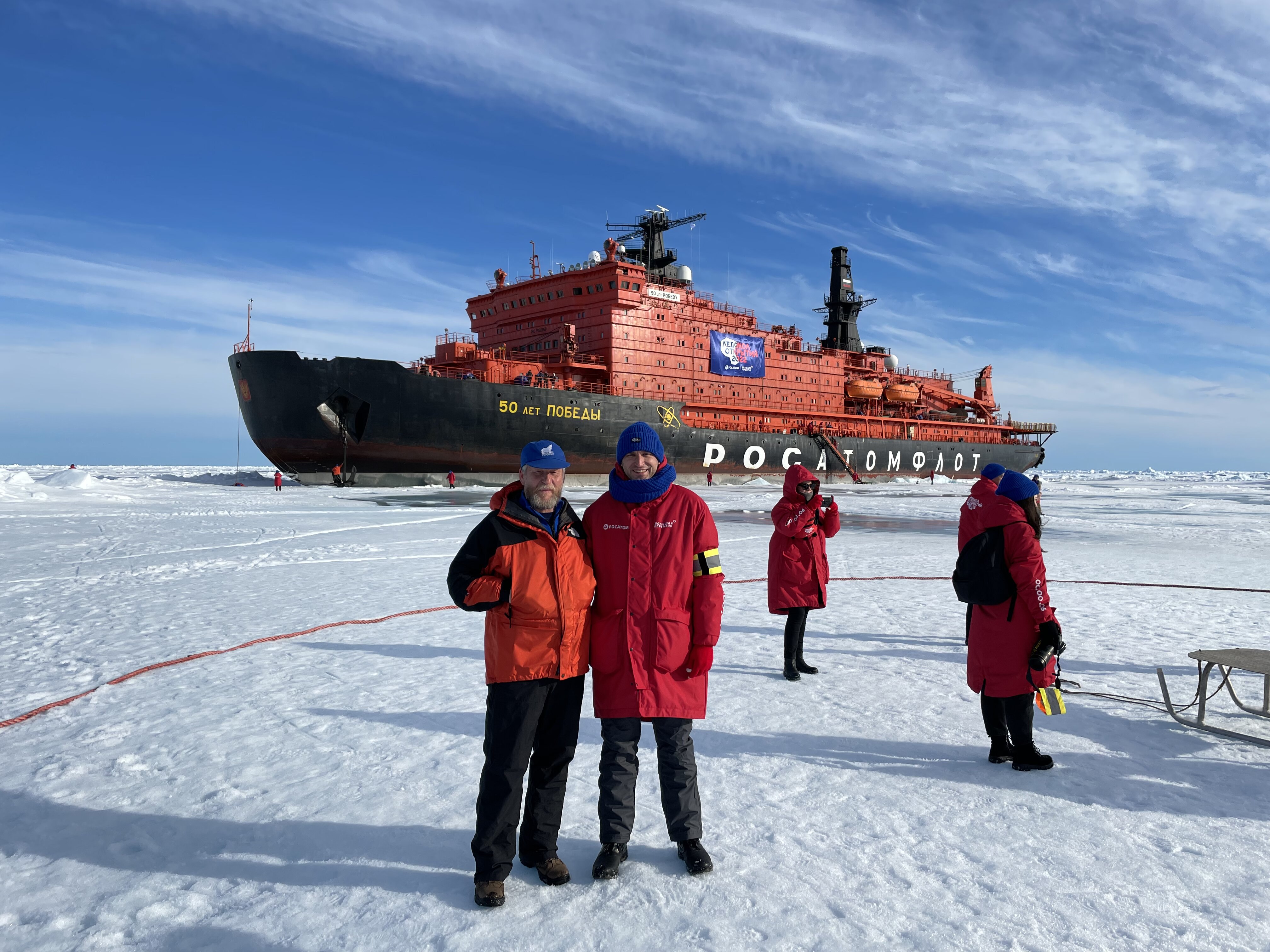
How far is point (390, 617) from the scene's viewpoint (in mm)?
6094

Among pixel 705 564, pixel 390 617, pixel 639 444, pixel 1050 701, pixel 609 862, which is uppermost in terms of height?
pixel 639 444

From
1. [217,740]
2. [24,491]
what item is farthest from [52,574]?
[24,491]

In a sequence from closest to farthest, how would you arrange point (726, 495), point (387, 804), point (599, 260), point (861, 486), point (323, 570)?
point (387, 804)
point (323, 570)
point (726, 495)
point (599, 260)
point (861, 486)

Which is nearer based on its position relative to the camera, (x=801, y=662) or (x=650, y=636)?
(x=650, y=636)

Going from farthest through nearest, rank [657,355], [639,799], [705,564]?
1. [657,355]
2. [639,799]
3. [705,564]

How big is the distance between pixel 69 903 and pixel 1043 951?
2782 mm

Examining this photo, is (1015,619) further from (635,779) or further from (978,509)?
(635,779)

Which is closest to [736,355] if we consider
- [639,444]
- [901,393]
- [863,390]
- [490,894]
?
[863,390]

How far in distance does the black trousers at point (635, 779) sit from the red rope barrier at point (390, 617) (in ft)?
10.6

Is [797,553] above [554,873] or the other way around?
above

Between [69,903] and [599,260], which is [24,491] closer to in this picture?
[599,260]

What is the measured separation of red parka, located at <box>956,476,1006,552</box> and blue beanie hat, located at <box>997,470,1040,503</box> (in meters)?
0.02

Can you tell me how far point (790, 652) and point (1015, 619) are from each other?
158cm

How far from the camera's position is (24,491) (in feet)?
64.0
